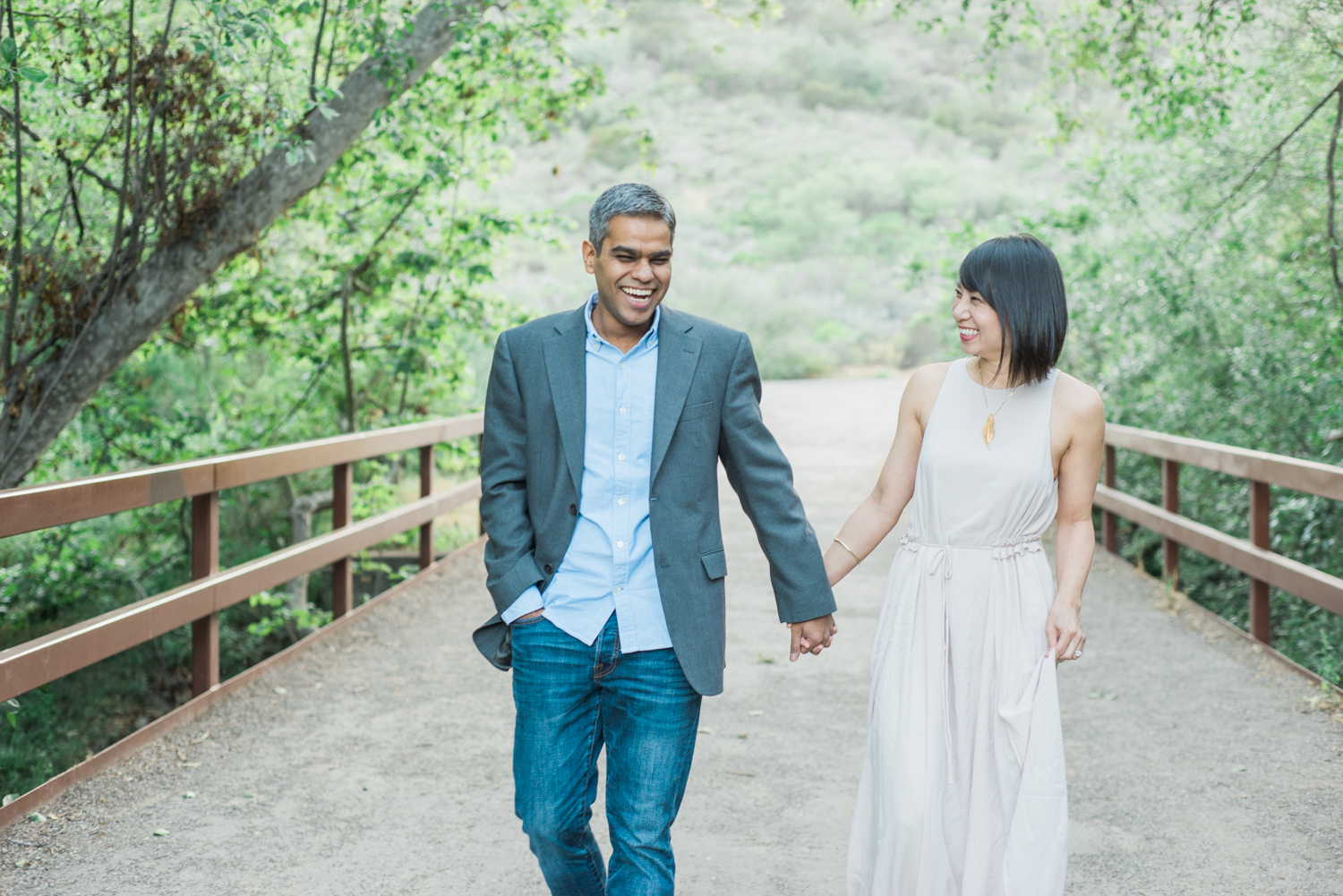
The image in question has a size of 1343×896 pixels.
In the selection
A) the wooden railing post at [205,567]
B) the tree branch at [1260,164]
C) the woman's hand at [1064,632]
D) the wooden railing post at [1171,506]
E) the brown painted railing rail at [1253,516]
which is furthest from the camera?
the wooden railing post at [1171,506]

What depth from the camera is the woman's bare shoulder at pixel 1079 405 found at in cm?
294

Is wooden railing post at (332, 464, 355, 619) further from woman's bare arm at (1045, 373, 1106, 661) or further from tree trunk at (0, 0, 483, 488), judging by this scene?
woman's bare arm at (1045, 373, 1106, 661)

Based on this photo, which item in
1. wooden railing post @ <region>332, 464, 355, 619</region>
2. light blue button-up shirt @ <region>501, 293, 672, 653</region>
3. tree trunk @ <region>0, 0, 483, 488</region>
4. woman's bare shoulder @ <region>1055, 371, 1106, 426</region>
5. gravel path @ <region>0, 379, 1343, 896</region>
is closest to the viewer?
light blue button-up shirt @ <region>501, 293, 672, 653</region>

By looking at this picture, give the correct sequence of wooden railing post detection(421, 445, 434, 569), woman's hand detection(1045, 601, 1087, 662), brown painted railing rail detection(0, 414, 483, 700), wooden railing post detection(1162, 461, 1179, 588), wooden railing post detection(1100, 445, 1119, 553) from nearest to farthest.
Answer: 1. woman's hand detection(1045, 601, 1087, 662)
2. brown painted railing rail detection(0, 414, 483, 700)
3. wooden railing post detection(1162, 461, 1179, 588)
4. wooden railing post detection(421, 445, 434, 569)
5. wooden railing post detection(1100, 445, 1119, 553)

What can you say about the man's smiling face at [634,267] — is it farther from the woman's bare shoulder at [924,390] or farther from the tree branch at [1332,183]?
→ the tree branch at [1332,183]

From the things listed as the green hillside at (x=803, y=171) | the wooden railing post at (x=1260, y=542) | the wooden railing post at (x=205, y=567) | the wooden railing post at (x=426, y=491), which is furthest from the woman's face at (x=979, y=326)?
the green hillside at (x=803, y=171)

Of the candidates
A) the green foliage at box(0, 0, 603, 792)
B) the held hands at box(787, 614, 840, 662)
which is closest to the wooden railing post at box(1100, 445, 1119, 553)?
the green foliage at box(0, 0, 603, 792)

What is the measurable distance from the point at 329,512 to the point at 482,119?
4.14m

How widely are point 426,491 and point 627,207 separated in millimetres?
5872

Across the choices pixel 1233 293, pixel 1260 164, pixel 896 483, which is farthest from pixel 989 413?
pixel 1233 293

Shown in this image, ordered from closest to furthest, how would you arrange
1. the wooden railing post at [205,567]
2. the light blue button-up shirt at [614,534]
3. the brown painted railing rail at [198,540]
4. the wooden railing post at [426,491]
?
the light blue button-up shirt at [614,534] → the brown painted railing rail at [198,540] → the wooden railing post at [205,567] → the wooden railing post at [426,491]

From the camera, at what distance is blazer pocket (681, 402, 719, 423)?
110 inches

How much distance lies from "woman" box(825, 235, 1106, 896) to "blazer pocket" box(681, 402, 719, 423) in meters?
0.60

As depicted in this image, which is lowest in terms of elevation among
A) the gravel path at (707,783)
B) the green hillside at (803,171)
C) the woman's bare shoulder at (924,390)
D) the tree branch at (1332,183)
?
the gravel path at (707,783)
